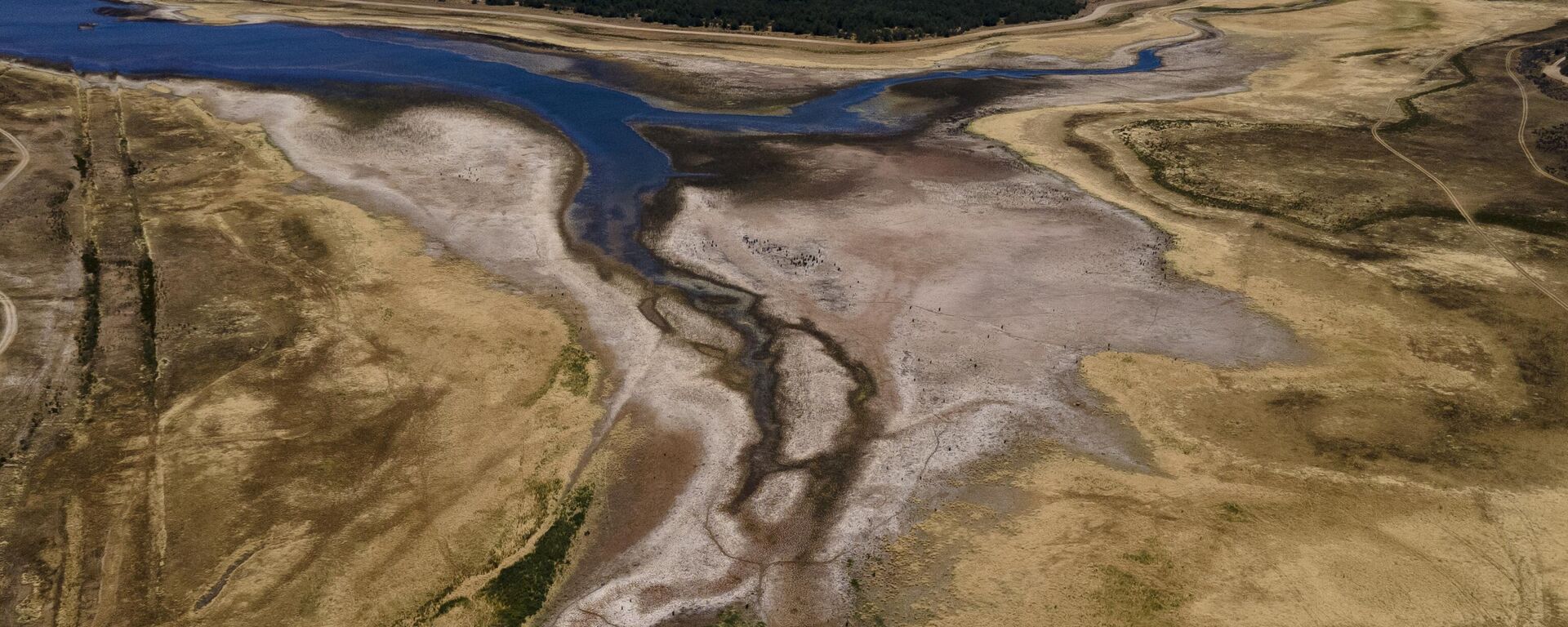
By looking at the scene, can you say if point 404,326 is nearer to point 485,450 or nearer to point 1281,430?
point 485,450

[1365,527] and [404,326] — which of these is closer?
[1365,527]

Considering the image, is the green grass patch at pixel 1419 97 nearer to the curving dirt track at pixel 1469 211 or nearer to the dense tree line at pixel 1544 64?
the curving dirt track at pixel 1469 211

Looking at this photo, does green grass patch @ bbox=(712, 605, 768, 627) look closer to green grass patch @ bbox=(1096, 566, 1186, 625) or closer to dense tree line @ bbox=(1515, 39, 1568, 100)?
green grass patch @ bbox=(1096, 566, 1186, 625)

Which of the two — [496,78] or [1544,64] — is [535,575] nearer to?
[496,78]

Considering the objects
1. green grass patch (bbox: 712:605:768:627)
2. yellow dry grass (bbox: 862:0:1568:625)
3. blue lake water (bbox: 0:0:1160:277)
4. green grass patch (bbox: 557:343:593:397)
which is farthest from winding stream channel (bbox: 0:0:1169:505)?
yellow dry grass (bbox: 862:0:1568:625)

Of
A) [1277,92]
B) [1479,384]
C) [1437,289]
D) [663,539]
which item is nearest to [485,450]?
[663,539]

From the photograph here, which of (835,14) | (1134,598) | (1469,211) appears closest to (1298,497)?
(1134,598)
